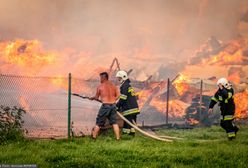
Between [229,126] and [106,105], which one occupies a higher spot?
[106,105]

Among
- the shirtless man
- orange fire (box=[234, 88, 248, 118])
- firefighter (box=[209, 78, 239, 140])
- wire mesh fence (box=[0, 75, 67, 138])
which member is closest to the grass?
the shirtless man

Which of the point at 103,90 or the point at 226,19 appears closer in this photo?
the point at 103,90

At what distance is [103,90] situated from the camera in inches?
430

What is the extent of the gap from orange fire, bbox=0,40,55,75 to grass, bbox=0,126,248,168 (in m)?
11.9

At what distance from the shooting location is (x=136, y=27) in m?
26.8

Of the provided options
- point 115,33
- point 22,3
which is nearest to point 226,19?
Result: point 115,33

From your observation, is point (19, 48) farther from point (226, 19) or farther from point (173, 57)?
point (226, 19)

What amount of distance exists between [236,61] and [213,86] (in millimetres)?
4255

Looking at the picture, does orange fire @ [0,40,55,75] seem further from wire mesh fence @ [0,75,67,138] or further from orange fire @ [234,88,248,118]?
orange fire @ [234,88,248,118]

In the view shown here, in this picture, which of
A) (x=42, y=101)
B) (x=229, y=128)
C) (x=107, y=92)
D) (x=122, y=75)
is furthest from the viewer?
(x=42, y=101)

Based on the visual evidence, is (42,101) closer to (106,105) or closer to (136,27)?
(136,27)

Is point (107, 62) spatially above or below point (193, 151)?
above

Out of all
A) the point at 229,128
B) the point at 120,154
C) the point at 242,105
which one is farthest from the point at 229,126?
the point at 242,105

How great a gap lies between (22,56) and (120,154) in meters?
13.9
